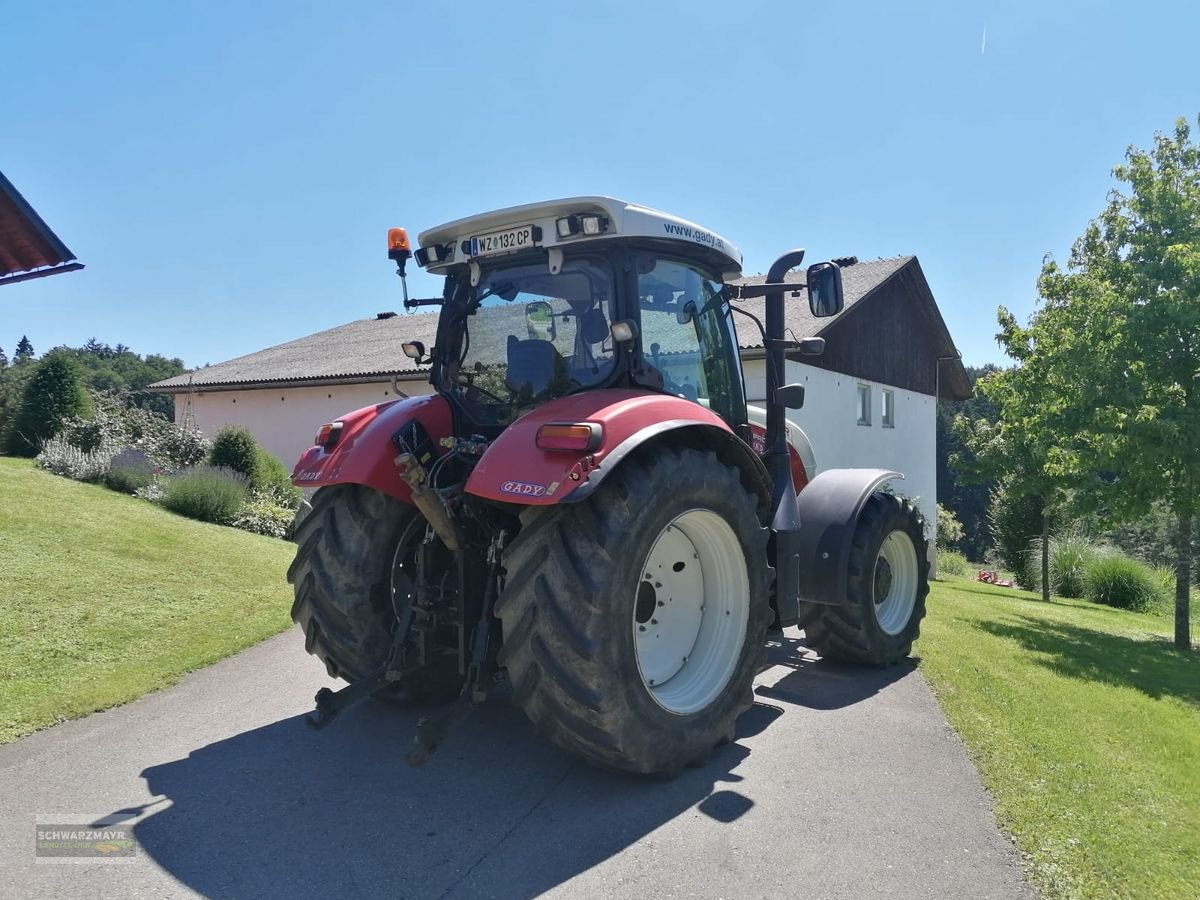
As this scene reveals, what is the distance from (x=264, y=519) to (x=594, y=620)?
990 centimetres

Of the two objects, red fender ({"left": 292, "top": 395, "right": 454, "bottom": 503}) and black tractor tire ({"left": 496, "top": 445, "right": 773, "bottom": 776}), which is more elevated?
red fender ({"left": 292, "top": 395, "right": 454, "bottom": 503})

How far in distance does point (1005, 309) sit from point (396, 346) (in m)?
13.5

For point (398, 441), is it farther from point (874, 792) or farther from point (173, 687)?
point (874, 792)

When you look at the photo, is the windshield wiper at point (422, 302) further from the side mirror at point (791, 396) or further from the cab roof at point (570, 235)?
the side mirror at point (791, 396)

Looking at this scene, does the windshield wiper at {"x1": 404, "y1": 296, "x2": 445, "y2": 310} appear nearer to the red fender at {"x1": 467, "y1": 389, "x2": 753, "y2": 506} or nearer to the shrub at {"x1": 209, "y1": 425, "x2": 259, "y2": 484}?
the red fender at {"x1": 467, "y1": 389, "x2": 753, "y2": 506}

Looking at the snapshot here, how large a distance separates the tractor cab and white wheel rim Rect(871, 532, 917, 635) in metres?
1.93

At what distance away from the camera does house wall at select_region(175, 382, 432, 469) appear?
18266 millimetres

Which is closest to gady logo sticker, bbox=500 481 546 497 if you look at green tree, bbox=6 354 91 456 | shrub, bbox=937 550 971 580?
green tree, bbox=6 354 91 456

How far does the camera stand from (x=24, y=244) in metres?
8.25

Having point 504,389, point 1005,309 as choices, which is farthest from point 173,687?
point 1005,309

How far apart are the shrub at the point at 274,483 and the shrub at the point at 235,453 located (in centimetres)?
10

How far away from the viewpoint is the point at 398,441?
417cm

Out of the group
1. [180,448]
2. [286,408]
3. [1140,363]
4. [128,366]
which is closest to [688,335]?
[1140,363]

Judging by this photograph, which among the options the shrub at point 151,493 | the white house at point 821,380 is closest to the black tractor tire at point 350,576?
the shrub at point 151,493
